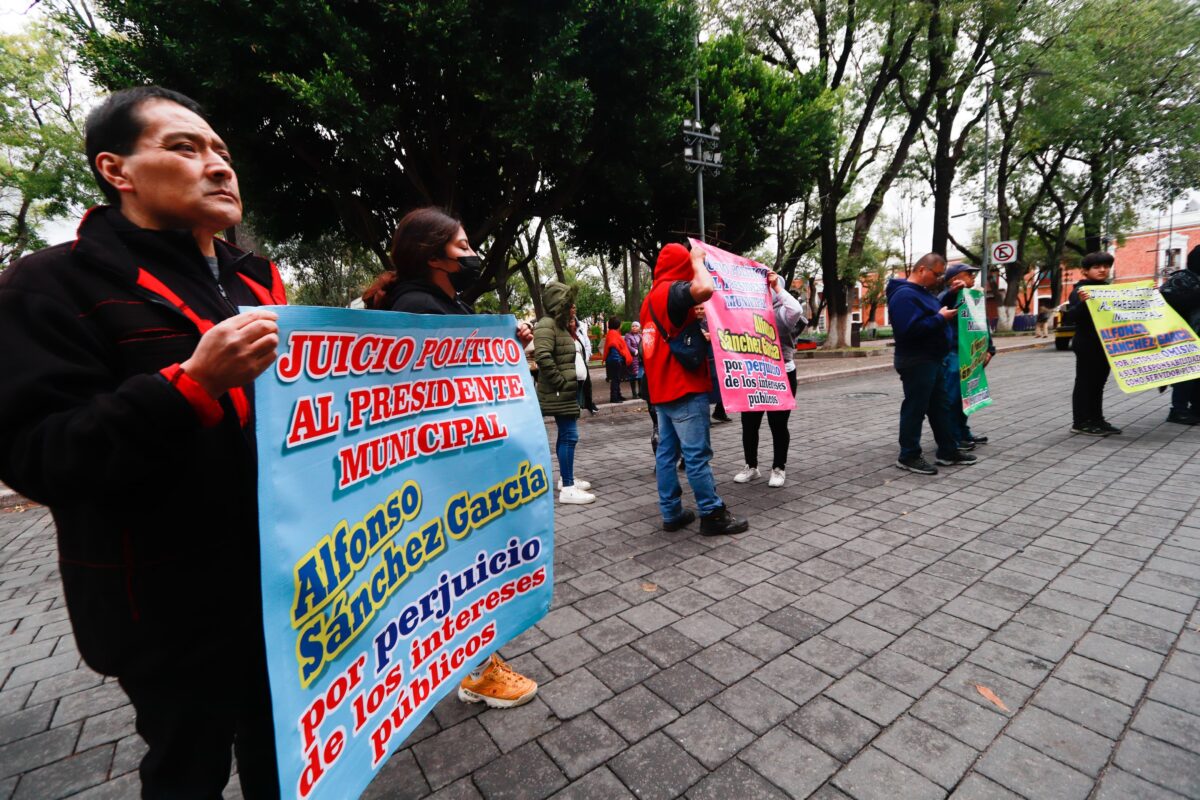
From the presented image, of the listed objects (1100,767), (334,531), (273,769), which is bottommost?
(1100,767)

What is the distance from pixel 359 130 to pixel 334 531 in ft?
27.6

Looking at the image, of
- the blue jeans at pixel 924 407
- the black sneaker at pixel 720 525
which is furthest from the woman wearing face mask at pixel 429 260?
the blue jeans at pixel 924 407

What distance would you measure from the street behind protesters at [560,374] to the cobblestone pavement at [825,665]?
617 millimetres

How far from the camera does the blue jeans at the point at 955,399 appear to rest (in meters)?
5.71

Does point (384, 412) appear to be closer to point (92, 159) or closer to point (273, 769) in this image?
point (92, 159)

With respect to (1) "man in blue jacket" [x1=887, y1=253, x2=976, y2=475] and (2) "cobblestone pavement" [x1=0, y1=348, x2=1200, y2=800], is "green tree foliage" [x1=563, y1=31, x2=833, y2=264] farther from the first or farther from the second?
(2) "cobblestone pavement" [x1=0, y1=348, x2=1200, y2=800]

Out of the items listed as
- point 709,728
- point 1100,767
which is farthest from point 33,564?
point 1100,767

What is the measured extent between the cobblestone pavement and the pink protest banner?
0.97 metres

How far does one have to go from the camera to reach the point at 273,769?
4.92ft

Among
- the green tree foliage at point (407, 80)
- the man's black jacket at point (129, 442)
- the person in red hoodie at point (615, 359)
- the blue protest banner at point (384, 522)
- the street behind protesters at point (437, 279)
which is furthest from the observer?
the person in red hoodie at point (615, 359)

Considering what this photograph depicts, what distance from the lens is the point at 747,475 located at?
5422 mm

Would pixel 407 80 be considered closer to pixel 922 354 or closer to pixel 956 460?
pixel 922 354

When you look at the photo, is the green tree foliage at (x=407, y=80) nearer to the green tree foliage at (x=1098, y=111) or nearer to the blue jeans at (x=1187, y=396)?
the blue jeans at (x=1187, y=396)

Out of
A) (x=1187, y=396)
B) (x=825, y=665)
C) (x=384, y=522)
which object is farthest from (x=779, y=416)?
(x=1187, y=396)
